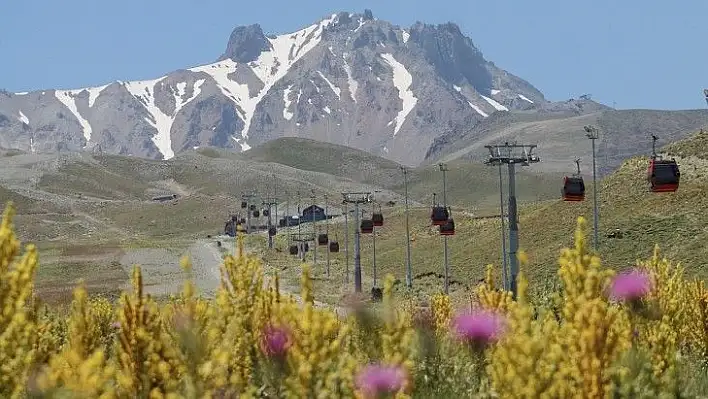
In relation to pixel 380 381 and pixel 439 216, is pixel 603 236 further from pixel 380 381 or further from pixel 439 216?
pixel 380 381

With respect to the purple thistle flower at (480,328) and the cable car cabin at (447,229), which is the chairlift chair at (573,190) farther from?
the purple thistle flower at (480,328)

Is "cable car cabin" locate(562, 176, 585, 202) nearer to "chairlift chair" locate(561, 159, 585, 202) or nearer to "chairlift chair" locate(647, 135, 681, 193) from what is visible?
"chairlift chair" locate(561, 159, 585, 202)

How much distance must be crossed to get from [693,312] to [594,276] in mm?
8872

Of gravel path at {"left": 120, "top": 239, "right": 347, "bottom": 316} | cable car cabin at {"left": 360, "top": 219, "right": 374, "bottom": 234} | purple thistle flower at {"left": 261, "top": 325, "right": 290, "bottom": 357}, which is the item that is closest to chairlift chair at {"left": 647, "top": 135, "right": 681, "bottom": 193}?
gravel path at {"left": 120, "top": 239, "right": 347, "bottom": 316}

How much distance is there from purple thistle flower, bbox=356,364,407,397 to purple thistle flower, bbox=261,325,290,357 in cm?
57


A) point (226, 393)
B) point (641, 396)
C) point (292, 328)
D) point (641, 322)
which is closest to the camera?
point (226, 393)

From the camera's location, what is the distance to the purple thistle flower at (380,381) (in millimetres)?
5957

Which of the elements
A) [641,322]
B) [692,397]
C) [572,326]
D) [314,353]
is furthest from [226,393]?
[641,322]

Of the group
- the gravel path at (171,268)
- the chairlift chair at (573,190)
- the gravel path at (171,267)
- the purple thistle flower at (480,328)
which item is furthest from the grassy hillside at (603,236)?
the purple thistle flower at (480,328)

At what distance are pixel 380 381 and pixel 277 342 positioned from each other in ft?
2.83

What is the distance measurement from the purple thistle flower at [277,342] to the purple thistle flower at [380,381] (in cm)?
57

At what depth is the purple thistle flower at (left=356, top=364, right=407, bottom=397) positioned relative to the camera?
5957mm

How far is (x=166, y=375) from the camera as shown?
618cm

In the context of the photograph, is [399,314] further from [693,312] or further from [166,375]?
[693,312]
